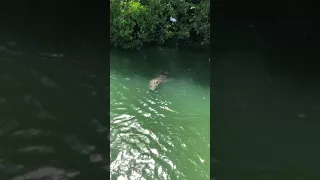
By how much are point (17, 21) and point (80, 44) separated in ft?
0.94

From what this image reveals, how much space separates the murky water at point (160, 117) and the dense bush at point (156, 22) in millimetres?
306

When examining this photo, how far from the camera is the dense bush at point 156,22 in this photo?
627 centimetres

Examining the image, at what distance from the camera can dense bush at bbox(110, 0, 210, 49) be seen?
6.27 meters

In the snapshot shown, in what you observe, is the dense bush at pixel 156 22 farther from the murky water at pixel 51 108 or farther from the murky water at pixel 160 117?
the murky water at pixel 51 108

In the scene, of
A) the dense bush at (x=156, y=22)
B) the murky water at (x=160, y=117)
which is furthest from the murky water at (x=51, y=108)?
the dense bush at (x=156, y=22)

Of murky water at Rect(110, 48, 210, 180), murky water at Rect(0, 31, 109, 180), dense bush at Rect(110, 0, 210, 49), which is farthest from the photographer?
dense bush at Rect(110, 0, 210, 49)

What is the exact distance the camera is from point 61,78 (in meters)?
1.44

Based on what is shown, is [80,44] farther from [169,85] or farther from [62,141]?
[169,85]

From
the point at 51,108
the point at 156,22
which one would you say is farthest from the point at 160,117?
the point at 51,108

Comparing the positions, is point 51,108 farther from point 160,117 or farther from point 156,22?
point 156,22

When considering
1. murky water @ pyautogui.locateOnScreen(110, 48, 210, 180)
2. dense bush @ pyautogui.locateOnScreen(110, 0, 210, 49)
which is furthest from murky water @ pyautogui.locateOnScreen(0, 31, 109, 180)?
dense bush @ pyautogui.locateOnScreen(110, 0, 210, 49)

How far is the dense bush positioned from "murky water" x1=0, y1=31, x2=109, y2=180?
4.84 m

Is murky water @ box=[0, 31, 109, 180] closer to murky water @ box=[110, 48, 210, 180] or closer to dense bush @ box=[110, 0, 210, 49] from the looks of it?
murky water @ box=[110, 48, 210, 180]

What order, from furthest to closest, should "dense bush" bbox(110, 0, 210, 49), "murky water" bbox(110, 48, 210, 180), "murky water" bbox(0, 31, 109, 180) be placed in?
"dense bush" bbox(110, 0, 210, 49)
"murky water" bbox(110, 48, 210, 180)
"murky water" bbox(0, 31, 109, 180)
